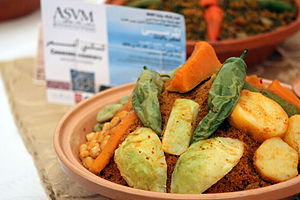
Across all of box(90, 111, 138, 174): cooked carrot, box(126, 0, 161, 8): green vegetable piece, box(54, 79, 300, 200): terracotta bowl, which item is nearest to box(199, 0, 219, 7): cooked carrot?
box(126, 0, 161, 8): green vegetable piece

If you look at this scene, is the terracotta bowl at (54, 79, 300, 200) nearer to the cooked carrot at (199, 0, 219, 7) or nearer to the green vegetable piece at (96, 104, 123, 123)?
the green vegetable piece at (96, 104, 123, 123)

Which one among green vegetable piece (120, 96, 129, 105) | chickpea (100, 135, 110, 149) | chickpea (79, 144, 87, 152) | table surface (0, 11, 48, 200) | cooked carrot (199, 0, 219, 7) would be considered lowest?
table surface (0, 11, 48, 200)

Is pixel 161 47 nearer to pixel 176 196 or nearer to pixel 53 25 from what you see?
pixel 53 25

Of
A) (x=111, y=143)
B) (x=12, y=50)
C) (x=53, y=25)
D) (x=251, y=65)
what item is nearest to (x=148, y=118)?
(x=111, y=143)

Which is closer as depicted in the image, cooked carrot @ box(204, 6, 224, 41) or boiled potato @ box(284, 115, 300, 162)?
boiled potato @ box(284, 115, 300, 162)

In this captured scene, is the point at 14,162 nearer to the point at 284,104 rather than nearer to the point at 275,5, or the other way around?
the point at 284,104

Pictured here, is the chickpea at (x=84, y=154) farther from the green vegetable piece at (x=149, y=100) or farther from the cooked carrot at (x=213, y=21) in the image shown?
the cooked carrot at (x=213, y=21)
